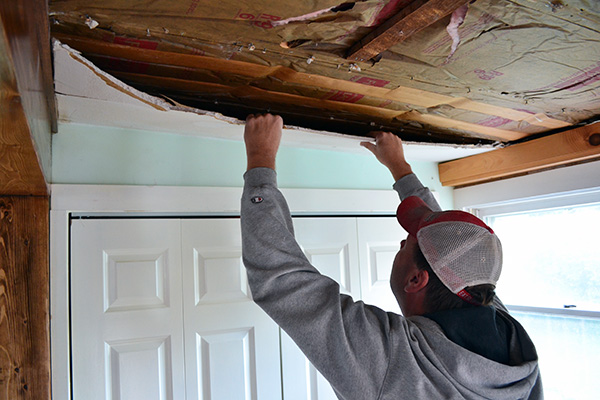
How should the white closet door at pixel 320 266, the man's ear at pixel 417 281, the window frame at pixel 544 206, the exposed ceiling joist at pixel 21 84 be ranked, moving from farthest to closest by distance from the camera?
1. the window frame at pixel 544 206
2. the white closet door at pixel 320 266
3. the man's ear at pixel 417 281
4. the exposed ceiling joist at pixel 21 84

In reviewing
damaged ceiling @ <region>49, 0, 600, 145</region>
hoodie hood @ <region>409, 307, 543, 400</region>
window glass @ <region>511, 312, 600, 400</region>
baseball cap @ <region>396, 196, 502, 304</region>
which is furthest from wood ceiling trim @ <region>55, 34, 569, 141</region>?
window glass @ <region>511, 312, 600, 400</region>

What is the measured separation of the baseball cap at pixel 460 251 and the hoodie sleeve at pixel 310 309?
17cm

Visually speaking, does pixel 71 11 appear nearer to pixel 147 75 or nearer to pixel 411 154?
pixel 147 75

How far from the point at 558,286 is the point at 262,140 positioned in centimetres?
145

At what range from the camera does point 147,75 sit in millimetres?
1065

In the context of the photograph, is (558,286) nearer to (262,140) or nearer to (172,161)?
(262,140)

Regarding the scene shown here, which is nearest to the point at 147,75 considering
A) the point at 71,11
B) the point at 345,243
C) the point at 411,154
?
the point at 71,11

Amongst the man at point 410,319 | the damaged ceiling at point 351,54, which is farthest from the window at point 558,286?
the man at point 410,319

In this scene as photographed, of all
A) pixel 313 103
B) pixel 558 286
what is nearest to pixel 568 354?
pixel 558 286

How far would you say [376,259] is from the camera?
181 cm

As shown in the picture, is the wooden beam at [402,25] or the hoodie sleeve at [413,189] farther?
the hoodie sleeve at [413,189]

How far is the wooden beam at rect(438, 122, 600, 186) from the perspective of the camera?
159 centimetres

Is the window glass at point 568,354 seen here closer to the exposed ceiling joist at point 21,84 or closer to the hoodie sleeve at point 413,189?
the hoodie sleeve at point 413,189

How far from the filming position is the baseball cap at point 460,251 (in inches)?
39.5
